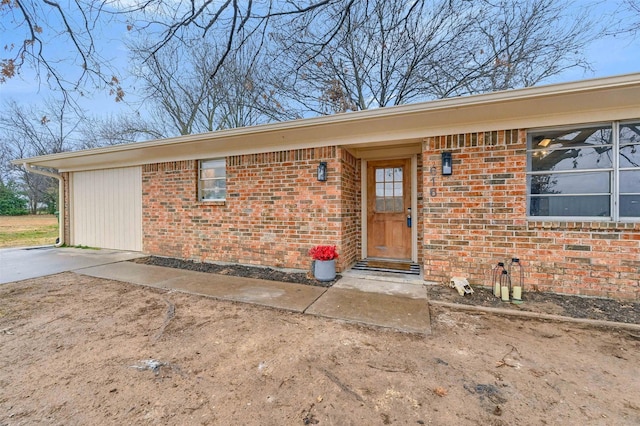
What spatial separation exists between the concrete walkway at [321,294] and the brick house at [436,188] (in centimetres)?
78

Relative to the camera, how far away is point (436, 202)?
4137 millimetres

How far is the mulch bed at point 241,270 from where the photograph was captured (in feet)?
14.6

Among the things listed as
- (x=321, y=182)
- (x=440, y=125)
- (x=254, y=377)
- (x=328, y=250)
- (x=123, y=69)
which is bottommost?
(x=254, y=377)

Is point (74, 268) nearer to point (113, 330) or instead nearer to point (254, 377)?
point (113, 330)

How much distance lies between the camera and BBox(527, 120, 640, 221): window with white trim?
3.41 meters

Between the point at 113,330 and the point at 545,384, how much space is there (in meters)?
3.84

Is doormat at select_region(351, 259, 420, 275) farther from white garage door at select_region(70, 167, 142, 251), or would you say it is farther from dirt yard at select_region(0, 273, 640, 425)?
white garage door at select_region(70, 167, 142, 251)

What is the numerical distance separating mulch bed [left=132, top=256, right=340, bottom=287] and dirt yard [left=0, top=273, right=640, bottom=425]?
52.5 inches

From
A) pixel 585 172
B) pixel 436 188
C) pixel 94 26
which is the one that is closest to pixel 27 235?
pixel 94 26

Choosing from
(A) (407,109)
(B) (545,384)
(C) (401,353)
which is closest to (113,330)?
(C) (401,353)

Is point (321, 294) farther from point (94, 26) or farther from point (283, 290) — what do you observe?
point (94, 26)

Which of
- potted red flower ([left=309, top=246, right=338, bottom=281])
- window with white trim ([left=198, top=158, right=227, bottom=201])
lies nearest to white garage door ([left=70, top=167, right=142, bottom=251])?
window with white trim ([left=198, top=158, right=227, bottom=201])

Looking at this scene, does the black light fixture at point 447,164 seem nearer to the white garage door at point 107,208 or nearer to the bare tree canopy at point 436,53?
the bare tree canopy at point 436,53

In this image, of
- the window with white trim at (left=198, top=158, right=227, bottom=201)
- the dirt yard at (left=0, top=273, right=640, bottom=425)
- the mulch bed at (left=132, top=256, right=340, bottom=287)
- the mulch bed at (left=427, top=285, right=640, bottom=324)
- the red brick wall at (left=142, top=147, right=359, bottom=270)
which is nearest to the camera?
the dirt yard at (left=0, top=273, right=640, bottom=425)
